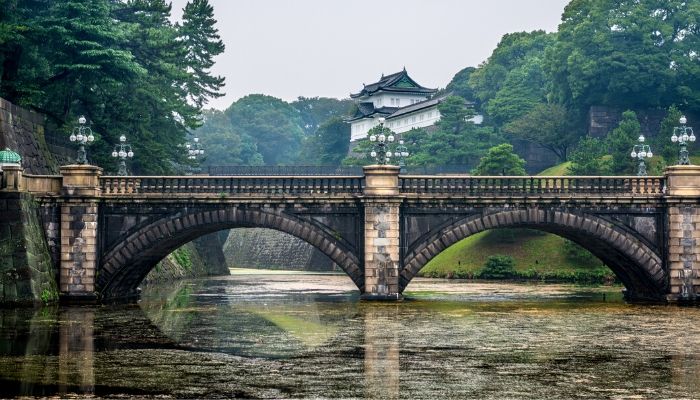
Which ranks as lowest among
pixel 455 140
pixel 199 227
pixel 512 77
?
pixel 199 227

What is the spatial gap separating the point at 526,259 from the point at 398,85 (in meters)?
67.2

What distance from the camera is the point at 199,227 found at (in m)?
46.7

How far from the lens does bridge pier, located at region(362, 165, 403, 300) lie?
45.3 meters

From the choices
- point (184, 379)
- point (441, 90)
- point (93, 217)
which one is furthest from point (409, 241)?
point (441, 90)

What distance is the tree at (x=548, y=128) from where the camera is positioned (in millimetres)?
100625

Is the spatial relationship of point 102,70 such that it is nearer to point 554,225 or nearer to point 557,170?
point 554,225

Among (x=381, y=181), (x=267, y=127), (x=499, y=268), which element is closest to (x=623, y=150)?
(x=499, y=268)

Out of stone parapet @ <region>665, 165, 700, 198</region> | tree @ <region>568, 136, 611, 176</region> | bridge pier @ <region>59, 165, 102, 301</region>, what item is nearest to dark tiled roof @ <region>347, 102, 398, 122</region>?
tree @ <region>568, 136, 611, 176</region>

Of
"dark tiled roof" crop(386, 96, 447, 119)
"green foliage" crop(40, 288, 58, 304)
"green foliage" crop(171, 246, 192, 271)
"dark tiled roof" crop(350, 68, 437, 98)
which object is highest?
"dark tiled roof" crop(350, 68, 437, 98)

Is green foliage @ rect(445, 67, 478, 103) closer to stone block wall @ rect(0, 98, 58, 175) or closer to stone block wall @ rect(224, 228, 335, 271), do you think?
stone block wall @ rect(224, 228, 335, 271)

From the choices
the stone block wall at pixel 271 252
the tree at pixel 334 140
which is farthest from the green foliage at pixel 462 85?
the stone block wall at pixel 271 252

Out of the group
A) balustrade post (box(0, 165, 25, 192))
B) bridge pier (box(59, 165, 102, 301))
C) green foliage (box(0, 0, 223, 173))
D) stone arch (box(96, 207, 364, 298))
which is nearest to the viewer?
balustrade post (box(0, 165, 25, 192))

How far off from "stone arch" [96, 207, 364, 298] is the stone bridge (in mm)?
47

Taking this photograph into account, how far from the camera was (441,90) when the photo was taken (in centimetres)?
14112
